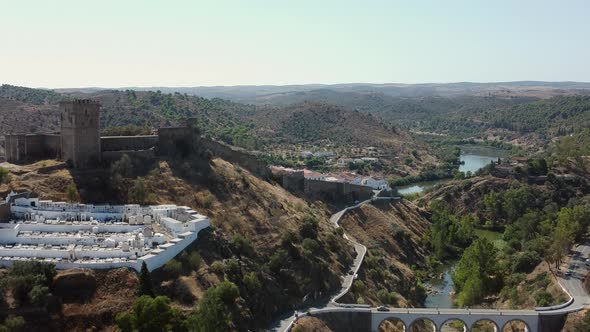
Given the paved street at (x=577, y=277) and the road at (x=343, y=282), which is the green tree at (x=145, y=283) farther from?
the paved street at (x=577, y=277)

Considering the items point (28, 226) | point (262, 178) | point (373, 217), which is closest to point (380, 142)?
point (373, 217)

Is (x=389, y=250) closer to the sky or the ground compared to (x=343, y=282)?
closer to the ground

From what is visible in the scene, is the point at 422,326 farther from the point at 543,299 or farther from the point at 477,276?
the point at 543,299

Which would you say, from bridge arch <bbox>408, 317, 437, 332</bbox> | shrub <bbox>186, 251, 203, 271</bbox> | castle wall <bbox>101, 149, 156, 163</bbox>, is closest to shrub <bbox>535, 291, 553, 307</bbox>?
bridge arch <bbox>408, 317, 437, 332</bbox>

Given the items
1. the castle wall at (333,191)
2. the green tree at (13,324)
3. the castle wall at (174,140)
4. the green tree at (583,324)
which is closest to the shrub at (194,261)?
the green tree at (13,324)

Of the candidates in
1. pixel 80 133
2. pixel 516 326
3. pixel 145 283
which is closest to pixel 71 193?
pixel 80 133
